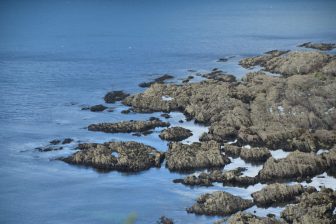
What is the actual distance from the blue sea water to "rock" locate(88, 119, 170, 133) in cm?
135

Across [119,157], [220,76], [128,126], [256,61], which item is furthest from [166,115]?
[256,61]

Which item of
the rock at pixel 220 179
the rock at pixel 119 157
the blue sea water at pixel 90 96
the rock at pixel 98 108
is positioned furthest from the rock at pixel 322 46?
the rock at pixel 220 179

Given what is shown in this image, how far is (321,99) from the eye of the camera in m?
79.9

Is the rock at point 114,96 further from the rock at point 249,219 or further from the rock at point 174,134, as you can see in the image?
the rock at point 249,219

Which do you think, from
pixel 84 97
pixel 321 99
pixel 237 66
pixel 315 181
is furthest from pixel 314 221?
pixel 237 66

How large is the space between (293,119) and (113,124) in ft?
73.6

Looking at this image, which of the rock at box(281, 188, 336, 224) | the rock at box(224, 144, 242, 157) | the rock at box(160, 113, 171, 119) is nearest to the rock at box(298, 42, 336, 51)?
the rock at box(160, 113, 171, 119)

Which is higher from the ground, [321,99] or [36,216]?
[321,99]

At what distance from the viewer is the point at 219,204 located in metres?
56.4

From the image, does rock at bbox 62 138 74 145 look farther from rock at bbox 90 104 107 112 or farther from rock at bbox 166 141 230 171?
rock at bbox 166 141 230 171

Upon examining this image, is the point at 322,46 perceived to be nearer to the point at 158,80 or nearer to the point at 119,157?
the point at 158,80

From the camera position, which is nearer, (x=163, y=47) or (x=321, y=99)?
(x=321, y=99)

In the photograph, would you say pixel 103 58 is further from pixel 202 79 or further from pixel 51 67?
pixel 202 79

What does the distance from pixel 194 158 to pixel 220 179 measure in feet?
16.9
